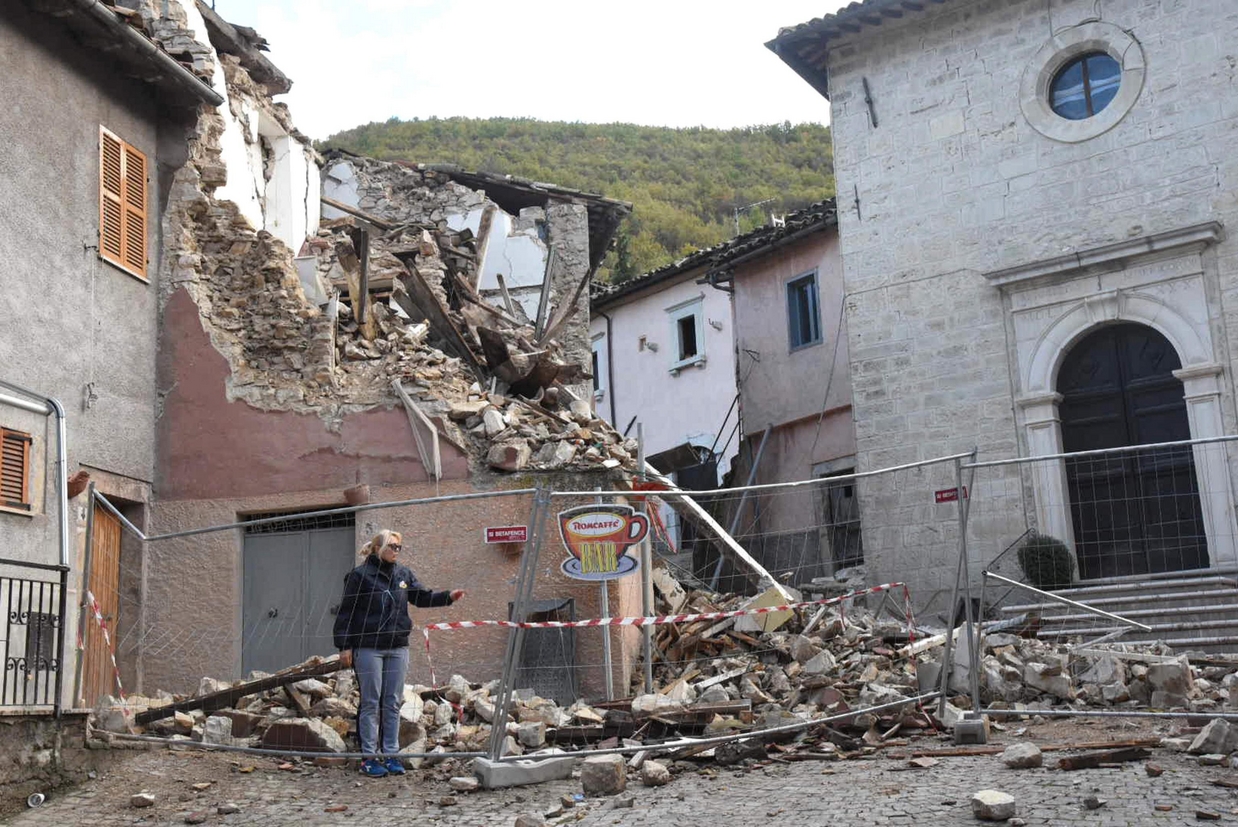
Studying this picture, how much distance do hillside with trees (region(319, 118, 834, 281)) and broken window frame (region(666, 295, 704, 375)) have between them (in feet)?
65.0

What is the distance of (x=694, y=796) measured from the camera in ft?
25.0

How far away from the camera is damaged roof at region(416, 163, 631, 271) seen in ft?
77.5

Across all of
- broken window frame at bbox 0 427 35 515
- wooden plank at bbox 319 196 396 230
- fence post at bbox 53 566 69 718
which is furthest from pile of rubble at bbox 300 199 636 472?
fence post at bbox 53 566 69 718

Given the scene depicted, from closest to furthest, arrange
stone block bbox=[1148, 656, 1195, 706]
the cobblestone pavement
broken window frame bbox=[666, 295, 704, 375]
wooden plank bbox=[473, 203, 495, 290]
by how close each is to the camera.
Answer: the cobblestone pavement
stone block bbox=[1148, 656, 1195, 706]
wooden plank bbox=[473, 203, 495, 290]
broken window frame bbox=[666, 295, 704, 375]

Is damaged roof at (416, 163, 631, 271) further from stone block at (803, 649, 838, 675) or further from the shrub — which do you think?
stone block at (803, 649, 838, 675)

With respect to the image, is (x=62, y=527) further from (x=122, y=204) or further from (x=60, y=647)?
(x=122, y=204)

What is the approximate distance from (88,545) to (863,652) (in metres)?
6.30

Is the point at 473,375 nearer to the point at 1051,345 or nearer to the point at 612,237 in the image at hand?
the point at 1051,345

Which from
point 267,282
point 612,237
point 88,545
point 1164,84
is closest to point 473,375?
point 267,282

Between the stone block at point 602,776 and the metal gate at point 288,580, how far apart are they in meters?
4.86

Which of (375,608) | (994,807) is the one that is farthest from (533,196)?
(994,807)

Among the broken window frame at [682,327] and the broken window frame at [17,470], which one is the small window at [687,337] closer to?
the broken window frame at [682,327]

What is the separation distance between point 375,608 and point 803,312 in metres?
15.2

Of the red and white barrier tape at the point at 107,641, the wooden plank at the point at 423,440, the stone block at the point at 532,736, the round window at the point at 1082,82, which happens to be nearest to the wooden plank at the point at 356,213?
the wooden plank at the point at 423,440
